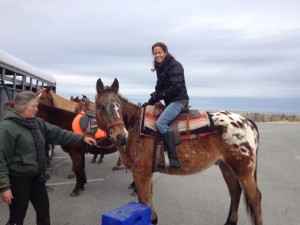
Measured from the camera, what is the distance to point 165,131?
410cm

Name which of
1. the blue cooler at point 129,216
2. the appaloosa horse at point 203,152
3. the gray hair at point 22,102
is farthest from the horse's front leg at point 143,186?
the gray hair at point 22,102

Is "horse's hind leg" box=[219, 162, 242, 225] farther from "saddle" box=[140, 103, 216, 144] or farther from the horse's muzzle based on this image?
the horse's muzzle

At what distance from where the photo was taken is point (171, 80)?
13.8 ft

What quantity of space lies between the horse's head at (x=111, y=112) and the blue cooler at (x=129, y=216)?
906 millimetres

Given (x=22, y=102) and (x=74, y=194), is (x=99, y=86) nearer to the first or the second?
(x=22, y=102)

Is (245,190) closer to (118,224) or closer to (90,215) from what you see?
(118,224)

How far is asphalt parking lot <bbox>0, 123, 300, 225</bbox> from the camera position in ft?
16.0

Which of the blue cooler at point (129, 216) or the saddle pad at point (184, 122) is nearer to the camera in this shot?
the blue cooler at point (129, 216)

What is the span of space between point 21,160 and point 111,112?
127cm

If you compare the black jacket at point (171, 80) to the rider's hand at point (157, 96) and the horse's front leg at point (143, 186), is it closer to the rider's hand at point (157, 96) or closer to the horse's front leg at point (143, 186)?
the rider's hand at point (157, 96)

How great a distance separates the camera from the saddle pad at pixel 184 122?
13.9 ft

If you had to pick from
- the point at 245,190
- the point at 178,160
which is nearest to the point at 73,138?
the point at 178,160

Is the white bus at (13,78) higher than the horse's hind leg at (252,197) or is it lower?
higher

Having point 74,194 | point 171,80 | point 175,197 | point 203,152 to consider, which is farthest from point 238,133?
point 74,194
